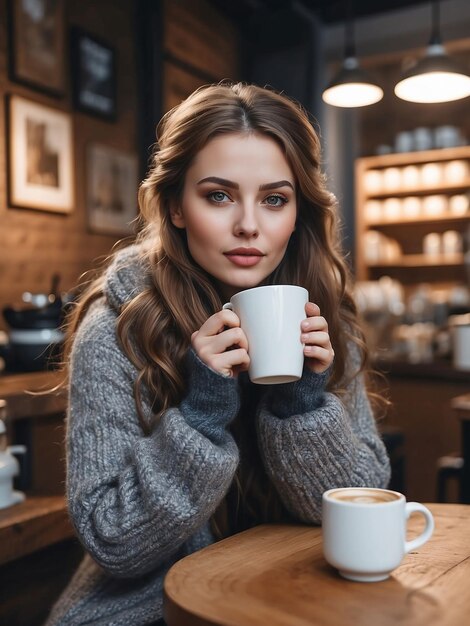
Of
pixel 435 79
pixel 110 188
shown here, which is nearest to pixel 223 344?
pixel 435 79

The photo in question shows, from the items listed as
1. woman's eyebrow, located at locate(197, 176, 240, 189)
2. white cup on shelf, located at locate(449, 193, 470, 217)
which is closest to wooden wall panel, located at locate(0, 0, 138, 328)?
woman's eyebrow, located at locate(197, 176, 240, 189)

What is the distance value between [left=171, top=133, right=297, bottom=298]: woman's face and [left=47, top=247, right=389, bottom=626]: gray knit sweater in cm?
18

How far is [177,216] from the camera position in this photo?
4.21ft

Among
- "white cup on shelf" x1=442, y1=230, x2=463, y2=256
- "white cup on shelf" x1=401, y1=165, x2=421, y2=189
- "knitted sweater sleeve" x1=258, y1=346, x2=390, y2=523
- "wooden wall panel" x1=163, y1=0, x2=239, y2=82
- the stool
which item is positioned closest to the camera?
"knitted sweater sleeve" x1=258, y1=346, x2=390, y2=523

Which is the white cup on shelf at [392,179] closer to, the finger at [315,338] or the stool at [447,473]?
the stool at [447,473]

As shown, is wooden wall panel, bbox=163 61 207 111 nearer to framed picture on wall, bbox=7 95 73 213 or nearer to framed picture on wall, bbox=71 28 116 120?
framed picture on wall, bbox=71 28 116 120

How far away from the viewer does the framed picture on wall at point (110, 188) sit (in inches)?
155

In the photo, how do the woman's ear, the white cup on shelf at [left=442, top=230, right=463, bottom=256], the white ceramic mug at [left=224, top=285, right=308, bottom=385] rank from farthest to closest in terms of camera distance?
1. the white cup on shelf at [left=442, top=230, right=463, bottom=256]
2. the woman's ear
3. the white ceramic mug at [left=224, top=285, right=308, bottom=385]

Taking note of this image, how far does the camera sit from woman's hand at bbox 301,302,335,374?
1045 millimetres

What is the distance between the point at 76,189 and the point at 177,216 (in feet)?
8.91

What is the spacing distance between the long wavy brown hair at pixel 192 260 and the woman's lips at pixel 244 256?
13cm

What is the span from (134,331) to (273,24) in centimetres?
452

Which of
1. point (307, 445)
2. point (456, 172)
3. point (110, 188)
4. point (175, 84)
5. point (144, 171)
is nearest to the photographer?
point (307, 445)

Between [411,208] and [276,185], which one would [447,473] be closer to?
[276,185]
